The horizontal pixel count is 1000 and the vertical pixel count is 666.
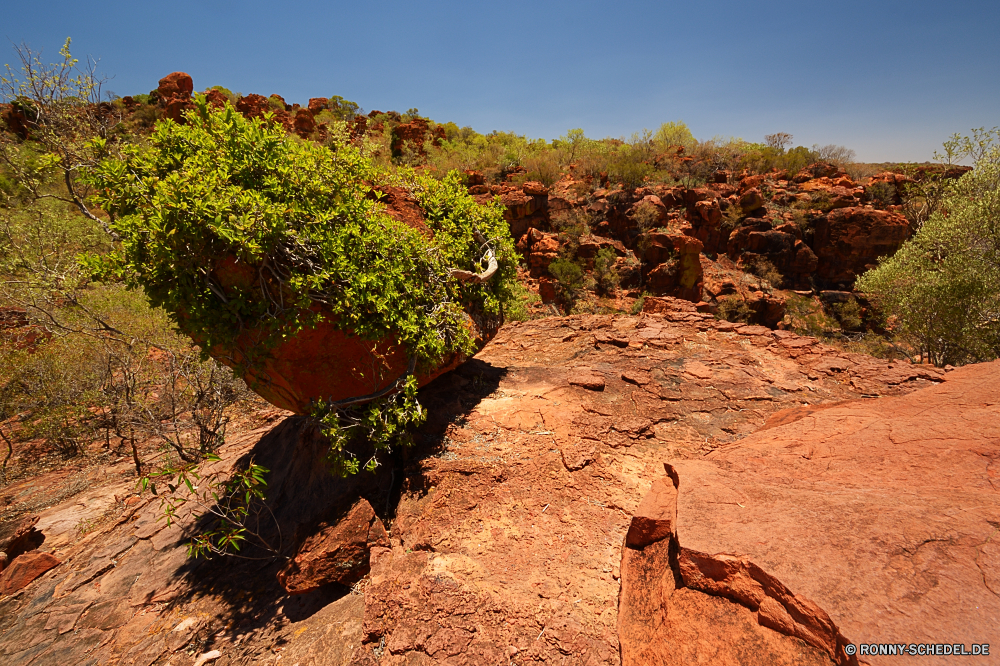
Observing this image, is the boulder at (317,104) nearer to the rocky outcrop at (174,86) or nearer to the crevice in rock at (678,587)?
the rocky outcrop at (174,86)

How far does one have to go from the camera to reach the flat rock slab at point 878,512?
1577mm

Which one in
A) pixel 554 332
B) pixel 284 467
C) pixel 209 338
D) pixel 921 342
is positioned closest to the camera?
pixel 209 338

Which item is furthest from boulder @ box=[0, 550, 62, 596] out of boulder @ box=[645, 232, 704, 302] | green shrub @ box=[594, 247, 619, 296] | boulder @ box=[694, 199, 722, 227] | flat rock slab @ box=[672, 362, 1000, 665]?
boulder @ box=[694, 199, 722, 227]

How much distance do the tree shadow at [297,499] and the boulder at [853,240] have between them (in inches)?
1032

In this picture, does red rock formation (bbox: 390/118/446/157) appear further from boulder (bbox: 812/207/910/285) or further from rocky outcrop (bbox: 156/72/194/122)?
boulder (bbox: 812/207/910/285)

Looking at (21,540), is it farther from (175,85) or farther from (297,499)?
(175,85)

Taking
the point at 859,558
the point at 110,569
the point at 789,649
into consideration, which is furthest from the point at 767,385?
the point at 110,569

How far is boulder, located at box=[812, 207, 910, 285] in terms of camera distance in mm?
21484

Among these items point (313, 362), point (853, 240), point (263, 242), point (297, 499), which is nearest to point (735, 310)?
point (853, 240)

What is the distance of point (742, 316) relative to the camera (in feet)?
62.4

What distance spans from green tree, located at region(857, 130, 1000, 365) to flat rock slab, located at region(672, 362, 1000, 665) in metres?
9.07

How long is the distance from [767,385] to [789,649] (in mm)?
5461

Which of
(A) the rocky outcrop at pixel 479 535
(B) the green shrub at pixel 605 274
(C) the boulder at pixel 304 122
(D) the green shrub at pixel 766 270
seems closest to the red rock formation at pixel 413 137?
(C) the boulder at pixel 304 122

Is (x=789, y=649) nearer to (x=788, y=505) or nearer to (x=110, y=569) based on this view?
(x=788, y=505)
